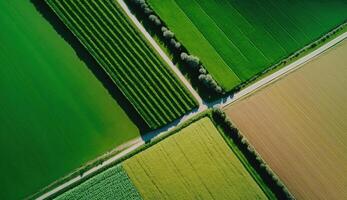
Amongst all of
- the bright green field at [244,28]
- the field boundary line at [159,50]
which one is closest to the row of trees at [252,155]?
the field boundary line at [159,50]

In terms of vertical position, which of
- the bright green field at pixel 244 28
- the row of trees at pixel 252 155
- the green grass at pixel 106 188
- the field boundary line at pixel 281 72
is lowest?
the row of trees at pixel 252 155

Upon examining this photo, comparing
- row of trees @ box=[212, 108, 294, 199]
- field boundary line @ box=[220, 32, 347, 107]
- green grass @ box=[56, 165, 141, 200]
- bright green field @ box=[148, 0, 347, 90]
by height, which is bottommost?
row of trees @ box=[212, 108, 294, 199]

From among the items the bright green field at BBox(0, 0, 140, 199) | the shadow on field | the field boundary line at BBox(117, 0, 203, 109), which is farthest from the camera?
the field boundary line at BBox(117, 0, 203, 109)

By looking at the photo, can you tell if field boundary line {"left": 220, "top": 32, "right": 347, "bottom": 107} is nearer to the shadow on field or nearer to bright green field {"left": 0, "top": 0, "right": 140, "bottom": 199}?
the shadow on field

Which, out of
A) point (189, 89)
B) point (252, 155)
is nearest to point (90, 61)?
point (189, 89)

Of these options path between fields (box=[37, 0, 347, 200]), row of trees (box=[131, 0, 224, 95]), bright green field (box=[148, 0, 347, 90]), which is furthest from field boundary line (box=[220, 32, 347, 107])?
row of trees (box=[131, 0, 224, 95])

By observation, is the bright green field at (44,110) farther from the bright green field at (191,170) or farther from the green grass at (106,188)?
the bright green field at (191,170)

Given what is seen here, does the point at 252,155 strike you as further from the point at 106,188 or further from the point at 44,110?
the point at 44,110
